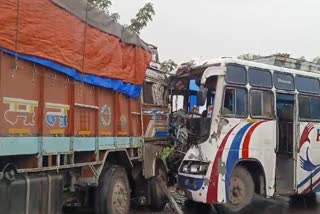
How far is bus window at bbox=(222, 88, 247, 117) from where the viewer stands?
9.04 meters

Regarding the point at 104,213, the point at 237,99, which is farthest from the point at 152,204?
the point at 237,99

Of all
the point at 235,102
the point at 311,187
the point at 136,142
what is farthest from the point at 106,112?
the point at 311,187

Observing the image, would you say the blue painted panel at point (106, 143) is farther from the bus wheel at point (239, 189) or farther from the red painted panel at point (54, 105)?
the bus wheel at point (239, 189)

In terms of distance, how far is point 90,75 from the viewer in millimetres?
7090

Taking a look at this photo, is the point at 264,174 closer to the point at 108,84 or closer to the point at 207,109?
the point at 207,109

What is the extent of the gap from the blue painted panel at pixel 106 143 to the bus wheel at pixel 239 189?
257 cm

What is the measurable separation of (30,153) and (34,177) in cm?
35

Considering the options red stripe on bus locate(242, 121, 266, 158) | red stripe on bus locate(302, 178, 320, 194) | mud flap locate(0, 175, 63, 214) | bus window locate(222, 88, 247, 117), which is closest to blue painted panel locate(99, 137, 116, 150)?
mud flap locate(0, 175, 63, 214)

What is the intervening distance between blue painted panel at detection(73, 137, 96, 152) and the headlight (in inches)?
89.9

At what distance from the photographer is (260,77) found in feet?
32.1

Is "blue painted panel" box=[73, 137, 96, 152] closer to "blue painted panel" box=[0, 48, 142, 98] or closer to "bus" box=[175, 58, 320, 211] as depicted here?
"blue painted panel" box=[0, 48, 142, 98]

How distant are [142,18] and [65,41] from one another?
7517 millimetres

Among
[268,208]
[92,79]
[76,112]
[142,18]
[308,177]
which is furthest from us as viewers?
[142,18]

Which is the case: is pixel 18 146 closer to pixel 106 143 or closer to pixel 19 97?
pixel 19 97
